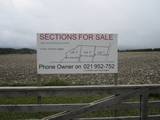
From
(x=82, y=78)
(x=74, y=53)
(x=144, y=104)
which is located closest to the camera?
(x=144, y=104)

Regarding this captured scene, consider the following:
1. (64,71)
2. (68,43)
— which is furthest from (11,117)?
(68,43)

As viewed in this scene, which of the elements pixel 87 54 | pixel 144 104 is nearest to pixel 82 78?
pixel 87 54

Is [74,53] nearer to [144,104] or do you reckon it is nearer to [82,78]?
[144,104]

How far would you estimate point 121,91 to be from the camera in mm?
6672

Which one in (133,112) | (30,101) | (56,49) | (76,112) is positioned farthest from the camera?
(30,101)

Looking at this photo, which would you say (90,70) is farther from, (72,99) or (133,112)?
(72,99)

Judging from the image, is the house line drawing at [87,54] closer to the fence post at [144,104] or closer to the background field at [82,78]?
the background field at [82,78]

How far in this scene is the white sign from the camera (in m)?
8.68

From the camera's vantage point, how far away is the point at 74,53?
8758mm

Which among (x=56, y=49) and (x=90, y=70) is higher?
(x=56, y=49)

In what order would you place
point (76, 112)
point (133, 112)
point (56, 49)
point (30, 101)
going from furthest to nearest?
point (30, 101) < point (133, 112) < point (56, 49) < point (76, 112)

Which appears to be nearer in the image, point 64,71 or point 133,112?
point 64,71

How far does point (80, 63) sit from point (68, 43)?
65 centimetres

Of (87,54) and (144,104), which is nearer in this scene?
(144,104)
